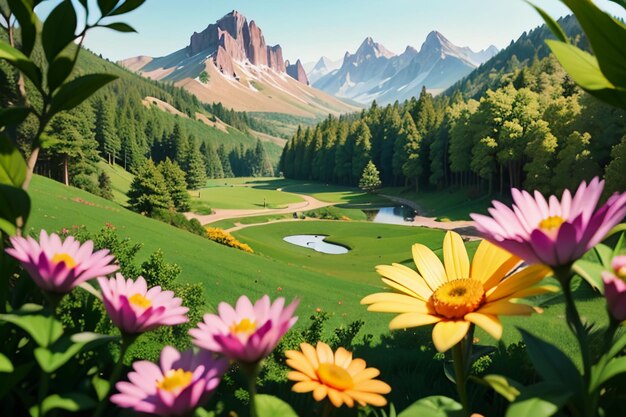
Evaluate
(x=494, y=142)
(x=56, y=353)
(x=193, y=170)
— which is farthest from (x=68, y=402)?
(x=193, y=170)

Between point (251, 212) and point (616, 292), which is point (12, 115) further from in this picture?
point (251, 212)

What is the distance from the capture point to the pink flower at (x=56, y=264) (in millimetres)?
846

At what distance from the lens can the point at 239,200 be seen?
190ft

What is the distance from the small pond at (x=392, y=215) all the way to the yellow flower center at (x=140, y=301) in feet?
128

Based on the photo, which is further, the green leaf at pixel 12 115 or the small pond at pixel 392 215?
the small pond at pixel 392 215

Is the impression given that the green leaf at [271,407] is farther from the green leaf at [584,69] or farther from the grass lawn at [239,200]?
the grass lawn at [239,200]

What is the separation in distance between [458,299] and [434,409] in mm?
201

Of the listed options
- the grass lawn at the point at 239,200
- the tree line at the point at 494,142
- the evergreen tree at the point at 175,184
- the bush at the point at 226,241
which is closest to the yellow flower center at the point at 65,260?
the bush at the point at 226,241

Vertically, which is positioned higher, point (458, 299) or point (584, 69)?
point (584, 69)

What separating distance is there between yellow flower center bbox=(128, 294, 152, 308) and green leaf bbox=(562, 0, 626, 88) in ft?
3.25

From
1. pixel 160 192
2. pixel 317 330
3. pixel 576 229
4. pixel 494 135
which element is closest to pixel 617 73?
pixel 576 229

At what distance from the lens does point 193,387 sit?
25.7 inches

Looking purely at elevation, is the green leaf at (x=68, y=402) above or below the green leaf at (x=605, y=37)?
below

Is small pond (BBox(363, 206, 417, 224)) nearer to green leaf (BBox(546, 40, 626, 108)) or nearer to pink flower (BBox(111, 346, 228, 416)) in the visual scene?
green leaf (BBox(546, 40, 626, 108))
